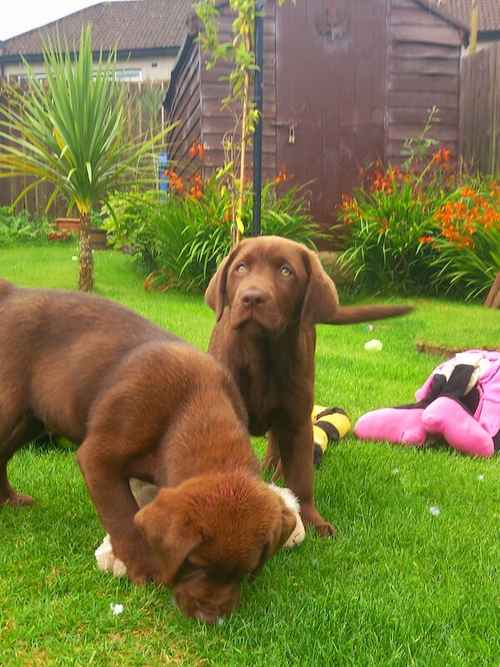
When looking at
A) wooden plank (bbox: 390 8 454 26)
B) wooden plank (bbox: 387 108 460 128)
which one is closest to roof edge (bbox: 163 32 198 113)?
A: wooden plank (bbox: 390 8 454 26)

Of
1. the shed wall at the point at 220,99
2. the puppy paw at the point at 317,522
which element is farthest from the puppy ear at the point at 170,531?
the shed wall at the point at 220,99

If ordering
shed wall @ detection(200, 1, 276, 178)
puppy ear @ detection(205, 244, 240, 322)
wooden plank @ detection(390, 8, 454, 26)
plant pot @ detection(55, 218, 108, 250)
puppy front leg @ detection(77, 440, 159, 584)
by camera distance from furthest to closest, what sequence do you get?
1. plant pot @ detection(55, 218, 108, 250)
2. wooden plank @ detection(390, 8, 454, 26)
3. shed wall @ detection(200, 1, 276, 178)
4. puppy ear @ detection(205, 244, 240, 322)
5. puppy front leg @ detection(77, 440, 159, 584)

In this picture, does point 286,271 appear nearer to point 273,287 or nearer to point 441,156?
point 273,287

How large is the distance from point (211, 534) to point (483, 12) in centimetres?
3886

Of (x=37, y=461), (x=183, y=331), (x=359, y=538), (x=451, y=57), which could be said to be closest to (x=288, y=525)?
(x=359, y=538)

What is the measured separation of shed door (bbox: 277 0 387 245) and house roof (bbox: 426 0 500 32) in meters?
24.3

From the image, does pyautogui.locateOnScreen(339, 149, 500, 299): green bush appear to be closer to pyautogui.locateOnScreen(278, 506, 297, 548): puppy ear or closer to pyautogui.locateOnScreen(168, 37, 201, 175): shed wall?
pyautogui.locateOnScreen(168, 37, 201, 175): shed wall

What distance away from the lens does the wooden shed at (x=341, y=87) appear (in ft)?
37.9

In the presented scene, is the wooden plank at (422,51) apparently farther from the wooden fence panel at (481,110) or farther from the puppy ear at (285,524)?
the puppy ear at (285,524)

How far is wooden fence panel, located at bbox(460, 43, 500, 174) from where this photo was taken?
1212 cm

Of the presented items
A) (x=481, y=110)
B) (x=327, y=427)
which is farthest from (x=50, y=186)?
(x=327, y=427)

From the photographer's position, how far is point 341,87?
38.5 feet

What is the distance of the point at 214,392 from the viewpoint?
2770mm

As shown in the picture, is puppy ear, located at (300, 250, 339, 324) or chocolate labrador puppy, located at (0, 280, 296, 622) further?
puppy ear, located at (300, 250, 339, 324)
